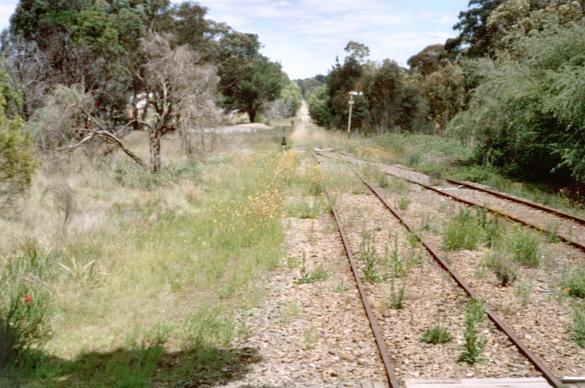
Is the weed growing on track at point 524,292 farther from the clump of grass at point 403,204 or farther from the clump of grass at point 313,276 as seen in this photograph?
the clump of grass at point 403,204

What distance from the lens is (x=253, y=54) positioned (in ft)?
204

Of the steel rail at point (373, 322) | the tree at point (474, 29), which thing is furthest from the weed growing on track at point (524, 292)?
the tree at point (474, 29)

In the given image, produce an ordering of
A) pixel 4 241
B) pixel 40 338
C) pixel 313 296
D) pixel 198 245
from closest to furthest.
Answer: pixel 40 338
pixel 313 296
pixel 4 241
pixel 198 245

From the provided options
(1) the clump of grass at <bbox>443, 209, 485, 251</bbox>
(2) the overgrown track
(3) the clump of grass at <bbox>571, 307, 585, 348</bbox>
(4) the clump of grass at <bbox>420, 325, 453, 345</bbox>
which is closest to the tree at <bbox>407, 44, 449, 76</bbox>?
(2) the overgrown track

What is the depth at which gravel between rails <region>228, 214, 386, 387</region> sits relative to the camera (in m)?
5.20

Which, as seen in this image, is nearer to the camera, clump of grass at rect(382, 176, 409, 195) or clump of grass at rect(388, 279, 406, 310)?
clump of grass at rect(388, 279, 406, 310)

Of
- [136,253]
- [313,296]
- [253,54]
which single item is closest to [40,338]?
[136,253]

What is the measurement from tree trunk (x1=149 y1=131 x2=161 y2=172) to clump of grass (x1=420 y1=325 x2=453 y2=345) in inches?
514

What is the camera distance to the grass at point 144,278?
5.41 m

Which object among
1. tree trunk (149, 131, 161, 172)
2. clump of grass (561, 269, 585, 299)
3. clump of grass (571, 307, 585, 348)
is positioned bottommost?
clump of grass (571, 307, 585, 348)

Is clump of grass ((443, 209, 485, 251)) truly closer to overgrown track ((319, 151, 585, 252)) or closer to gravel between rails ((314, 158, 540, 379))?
gravel between rails ((314, 158, 540, 379))

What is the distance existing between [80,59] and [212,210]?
1597 cm

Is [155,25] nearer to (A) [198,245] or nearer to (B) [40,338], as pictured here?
(A) [198,245]

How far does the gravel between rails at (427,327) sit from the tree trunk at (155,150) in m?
9.54
